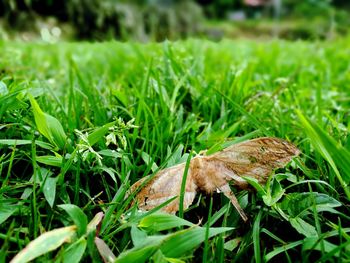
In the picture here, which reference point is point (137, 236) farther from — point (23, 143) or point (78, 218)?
point (23, 143)

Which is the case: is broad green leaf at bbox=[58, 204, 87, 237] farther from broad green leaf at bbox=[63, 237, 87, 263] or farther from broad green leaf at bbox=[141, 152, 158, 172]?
broad green leaf at bbox=[141, 152, 158, 172]

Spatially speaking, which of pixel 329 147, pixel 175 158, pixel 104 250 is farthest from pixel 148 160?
pixel 329 147

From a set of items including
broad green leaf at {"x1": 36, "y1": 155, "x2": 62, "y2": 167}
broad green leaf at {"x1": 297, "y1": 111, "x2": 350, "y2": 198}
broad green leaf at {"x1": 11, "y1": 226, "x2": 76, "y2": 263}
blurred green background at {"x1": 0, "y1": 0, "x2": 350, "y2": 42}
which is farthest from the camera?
blurred green background at {"x1": 0, "y1": 0, "x2": 350, "y2": 42}

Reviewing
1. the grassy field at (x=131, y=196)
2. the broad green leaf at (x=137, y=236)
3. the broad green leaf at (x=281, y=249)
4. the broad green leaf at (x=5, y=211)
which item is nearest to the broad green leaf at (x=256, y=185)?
the grassy field at (x=131, y=196)

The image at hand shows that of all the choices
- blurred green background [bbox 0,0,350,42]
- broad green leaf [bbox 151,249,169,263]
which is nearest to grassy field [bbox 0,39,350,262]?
broad green leaf [bbox 151,249,169,263]

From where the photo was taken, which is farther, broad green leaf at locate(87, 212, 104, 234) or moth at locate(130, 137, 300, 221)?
moth at locate(130, 137, 300, 221)

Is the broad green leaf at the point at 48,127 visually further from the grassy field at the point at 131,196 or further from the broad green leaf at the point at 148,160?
the broad green leaf at the point at 148,160

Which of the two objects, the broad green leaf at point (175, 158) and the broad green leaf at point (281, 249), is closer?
the broad green leaf at point (281, 249)
